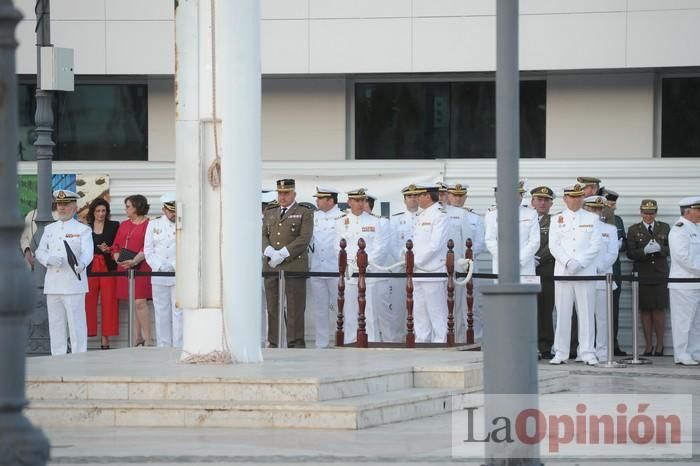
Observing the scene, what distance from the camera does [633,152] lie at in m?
24.2

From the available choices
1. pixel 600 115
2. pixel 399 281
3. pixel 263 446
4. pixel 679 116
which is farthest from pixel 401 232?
pixel 263 446

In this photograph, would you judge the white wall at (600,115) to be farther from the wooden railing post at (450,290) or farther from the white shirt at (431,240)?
the wooden railing post at (450,290)

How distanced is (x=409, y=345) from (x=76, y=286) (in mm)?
4899

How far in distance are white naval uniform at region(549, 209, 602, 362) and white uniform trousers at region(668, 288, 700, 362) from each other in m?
1.24

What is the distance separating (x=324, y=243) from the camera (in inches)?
818

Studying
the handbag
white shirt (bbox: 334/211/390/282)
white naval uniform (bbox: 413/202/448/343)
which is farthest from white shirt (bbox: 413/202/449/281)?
the handbag

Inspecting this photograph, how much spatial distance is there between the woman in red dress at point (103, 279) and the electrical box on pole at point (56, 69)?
2094mm

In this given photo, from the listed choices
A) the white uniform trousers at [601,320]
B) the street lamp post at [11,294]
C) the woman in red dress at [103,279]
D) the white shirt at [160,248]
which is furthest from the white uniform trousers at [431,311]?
the street lamp post at [11,294]

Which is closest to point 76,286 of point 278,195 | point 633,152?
point 278,195

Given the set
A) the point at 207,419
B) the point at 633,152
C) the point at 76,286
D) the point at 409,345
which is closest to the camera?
the point at 207,419

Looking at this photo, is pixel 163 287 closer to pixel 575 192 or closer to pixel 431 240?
pixel 431 240

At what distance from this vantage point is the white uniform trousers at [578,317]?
18.9 metres

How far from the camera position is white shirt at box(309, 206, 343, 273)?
20734 mm

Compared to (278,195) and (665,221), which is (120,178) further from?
(665,221)
